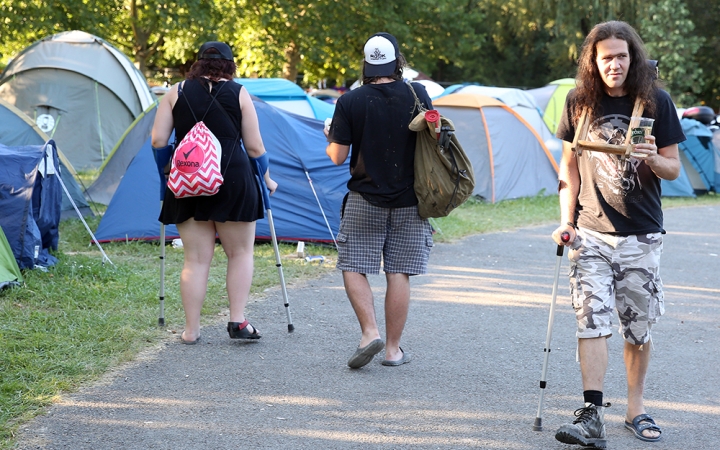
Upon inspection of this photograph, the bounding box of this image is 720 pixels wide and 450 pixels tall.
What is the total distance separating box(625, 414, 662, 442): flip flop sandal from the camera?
146 inches

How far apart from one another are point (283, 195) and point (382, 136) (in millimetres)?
4229

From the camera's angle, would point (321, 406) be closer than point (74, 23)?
Yes

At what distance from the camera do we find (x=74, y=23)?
21531 millimetres

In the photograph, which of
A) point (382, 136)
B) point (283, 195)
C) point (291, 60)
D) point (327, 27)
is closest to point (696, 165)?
point (283, 195)

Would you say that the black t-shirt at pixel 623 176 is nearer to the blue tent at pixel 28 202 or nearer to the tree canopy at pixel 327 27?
the blue tent at pixel 28 202

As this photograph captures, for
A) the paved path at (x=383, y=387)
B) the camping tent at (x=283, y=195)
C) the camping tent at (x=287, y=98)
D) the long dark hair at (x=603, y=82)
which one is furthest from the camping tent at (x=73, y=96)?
the long dark hair at (x=603, y=82)

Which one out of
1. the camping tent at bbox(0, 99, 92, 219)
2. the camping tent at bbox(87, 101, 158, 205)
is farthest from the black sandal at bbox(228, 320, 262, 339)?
the camping tent at bbox(87, 101, 158, 205)

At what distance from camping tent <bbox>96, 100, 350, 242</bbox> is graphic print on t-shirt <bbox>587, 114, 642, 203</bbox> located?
5.04 meters

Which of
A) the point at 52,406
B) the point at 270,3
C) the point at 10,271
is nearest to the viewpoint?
the point at 52,406

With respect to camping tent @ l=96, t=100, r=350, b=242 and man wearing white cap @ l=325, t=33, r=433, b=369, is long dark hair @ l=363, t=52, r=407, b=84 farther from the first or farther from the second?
camping tent @ l=96, t=100, r=350, b=242

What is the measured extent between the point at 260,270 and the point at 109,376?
3088 millimetres

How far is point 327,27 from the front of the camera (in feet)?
83.8

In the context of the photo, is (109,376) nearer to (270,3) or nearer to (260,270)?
(260,270)

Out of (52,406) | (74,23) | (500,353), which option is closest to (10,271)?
(52,406)
